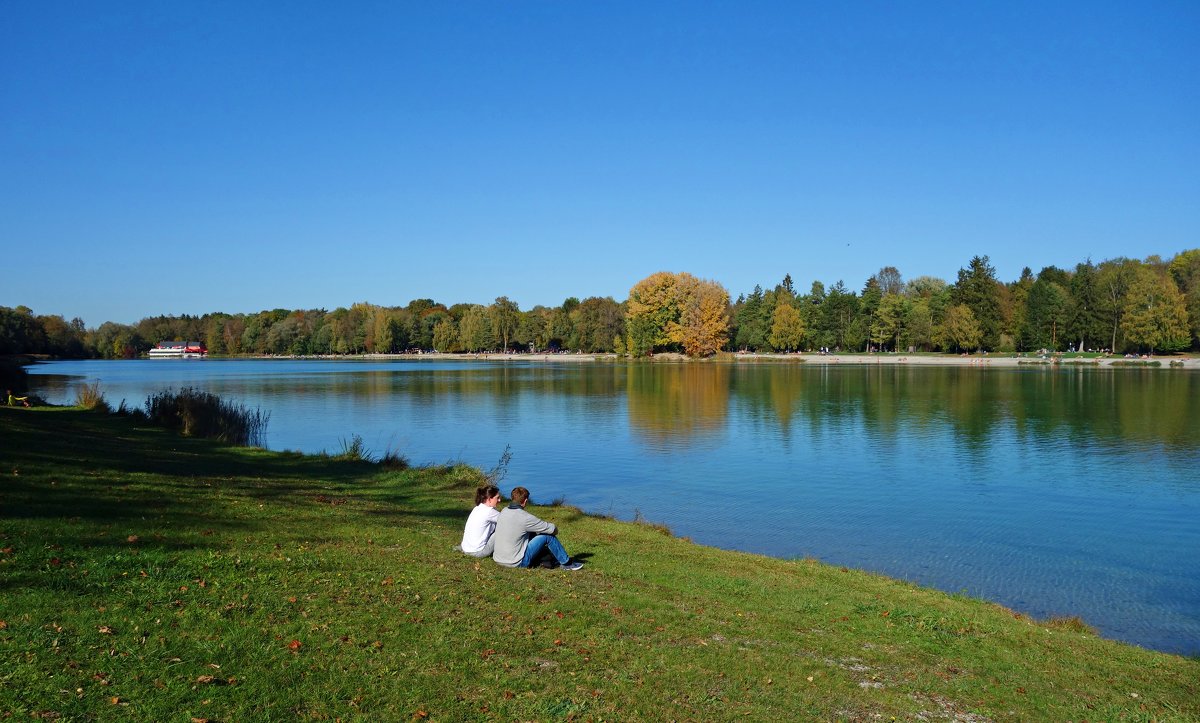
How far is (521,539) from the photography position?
1022 centimetres

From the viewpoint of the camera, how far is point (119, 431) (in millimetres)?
22422

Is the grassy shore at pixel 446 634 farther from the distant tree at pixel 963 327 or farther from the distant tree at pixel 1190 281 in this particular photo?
the distant tree at pixel 1190 281

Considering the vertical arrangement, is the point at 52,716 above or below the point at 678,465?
above

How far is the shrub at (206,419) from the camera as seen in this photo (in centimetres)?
2608

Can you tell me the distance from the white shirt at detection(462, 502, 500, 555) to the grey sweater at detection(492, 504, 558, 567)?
0.61 ft

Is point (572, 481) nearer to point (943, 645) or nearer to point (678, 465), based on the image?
point (678, 465)

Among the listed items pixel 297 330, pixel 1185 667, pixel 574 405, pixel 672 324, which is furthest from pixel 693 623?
pixel 297 330

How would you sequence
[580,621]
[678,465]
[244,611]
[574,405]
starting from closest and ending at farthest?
[244,611] < [580,621] < [678,465] < [574,405]

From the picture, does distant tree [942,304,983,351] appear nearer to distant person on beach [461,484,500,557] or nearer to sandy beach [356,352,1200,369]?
sandy beach [356,352,1200,369]

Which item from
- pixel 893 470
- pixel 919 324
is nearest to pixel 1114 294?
pixel 919 324

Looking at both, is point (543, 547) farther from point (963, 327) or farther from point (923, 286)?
point (923, 286)

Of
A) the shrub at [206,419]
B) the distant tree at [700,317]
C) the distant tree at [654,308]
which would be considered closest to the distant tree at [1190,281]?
the distant tree at [700,317]

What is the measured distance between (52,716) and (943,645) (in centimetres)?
818

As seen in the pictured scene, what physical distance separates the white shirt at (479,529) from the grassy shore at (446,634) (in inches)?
8.2
